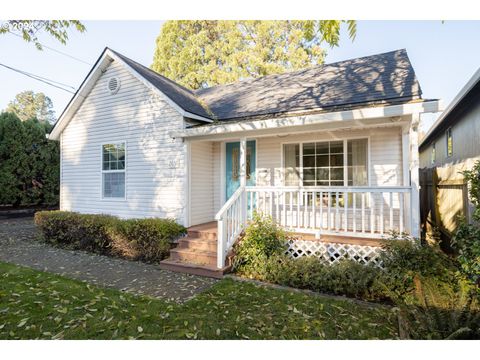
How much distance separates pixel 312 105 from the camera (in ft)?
22.6

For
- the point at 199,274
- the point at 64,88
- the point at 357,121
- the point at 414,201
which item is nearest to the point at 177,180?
the point at 199,274

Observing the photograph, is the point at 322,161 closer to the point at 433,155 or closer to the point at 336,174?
the point at 336,174

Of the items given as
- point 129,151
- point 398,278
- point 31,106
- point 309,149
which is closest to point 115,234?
point 129,151

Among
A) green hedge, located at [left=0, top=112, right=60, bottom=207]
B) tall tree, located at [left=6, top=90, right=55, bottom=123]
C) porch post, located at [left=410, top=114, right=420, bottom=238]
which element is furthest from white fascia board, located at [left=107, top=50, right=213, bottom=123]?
tall tree, located at [left=6, top=90, right=55, bottom=123]

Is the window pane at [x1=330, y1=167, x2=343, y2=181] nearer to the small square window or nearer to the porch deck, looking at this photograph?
the porch deck

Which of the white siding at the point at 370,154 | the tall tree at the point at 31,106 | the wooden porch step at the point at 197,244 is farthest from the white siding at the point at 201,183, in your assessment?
the tall tree at the point at 31,106

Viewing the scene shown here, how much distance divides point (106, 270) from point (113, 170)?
377 cm

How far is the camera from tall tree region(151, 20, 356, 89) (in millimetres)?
20047

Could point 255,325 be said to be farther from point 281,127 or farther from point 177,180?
point 177,180

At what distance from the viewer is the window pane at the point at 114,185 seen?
28.1ft

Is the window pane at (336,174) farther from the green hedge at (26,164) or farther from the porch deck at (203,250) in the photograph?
the green hedge at (26,164)

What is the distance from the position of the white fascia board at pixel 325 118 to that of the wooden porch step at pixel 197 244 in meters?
2.66
